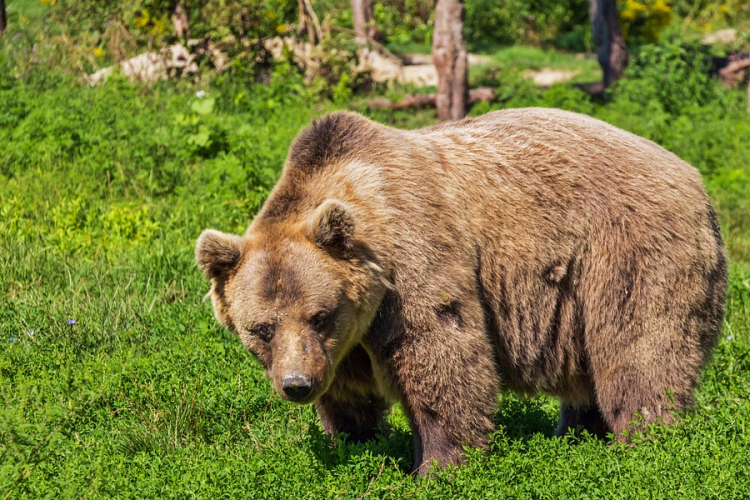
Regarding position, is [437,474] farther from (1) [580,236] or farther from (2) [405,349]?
(1) [580,236]

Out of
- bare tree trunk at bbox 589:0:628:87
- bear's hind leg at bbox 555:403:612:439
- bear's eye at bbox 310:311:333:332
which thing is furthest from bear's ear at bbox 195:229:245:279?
bare tree trunk at bbox 589:0:628:87

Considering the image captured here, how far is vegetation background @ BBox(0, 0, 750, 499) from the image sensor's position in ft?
15.3

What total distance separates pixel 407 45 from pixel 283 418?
58.5ft

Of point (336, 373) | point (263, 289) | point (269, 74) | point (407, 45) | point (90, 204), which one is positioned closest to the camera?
point (263, 289)

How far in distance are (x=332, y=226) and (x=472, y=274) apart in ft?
2.85

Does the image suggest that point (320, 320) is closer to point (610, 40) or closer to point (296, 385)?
point (296, 385)

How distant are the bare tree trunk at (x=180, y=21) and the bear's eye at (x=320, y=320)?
9.55 metres

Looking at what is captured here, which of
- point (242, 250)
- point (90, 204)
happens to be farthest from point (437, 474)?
point (90, 204)

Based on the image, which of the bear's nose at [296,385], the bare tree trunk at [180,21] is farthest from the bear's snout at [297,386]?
the bare tree trunk at [180,21]

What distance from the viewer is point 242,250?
4664mm

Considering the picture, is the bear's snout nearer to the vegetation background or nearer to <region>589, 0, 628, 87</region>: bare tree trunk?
the vegetation background

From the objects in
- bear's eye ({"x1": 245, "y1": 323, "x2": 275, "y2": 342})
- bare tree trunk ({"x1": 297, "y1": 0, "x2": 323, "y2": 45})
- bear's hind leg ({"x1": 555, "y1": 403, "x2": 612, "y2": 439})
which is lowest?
bear's hind leg ({"x1": 555, "y1": 403, "x2": 612, "y2": 439})

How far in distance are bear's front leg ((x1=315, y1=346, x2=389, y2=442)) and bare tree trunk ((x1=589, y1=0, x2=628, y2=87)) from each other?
1063 centimetres

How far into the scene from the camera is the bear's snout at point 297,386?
4.36 m
